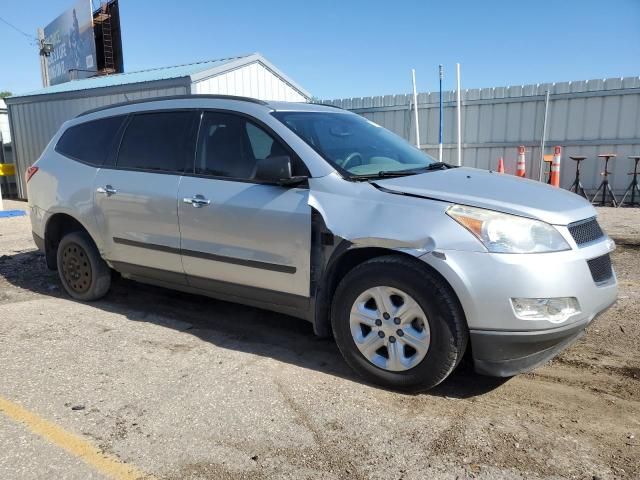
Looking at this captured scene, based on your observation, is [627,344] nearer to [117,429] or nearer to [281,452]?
[281,452]

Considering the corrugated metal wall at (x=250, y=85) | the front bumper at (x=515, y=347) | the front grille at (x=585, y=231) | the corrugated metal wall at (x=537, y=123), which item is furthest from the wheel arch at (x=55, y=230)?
the corrugated metal wall at (x=537, y=123)

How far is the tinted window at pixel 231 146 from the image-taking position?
398 centimetres

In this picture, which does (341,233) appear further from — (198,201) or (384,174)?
(198,201)

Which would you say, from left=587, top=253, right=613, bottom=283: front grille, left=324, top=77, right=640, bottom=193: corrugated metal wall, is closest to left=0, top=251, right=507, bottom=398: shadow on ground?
left=587, top=253, right=613, bottom=283: front grille

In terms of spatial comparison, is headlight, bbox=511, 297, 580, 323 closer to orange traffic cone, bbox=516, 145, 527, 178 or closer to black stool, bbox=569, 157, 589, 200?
orange traffic cone, bbox=516, 145, 527, 178

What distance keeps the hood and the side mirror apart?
0.57 m

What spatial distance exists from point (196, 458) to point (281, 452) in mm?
423

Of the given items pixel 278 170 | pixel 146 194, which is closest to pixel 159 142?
pixel 146 194

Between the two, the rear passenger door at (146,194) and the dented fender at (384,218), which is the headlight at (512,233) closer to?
the dented fender at (384,218)

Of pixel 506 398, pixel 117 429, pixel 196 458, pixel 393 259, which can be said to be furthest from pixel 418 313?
pixel 117 429

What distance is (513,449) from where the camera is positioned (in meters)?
2.73

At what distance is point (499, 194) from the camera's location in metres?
3.32

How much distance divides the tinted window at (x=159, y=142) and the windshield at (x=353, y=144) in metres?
0.85

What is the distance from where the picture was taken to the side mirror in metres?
3.62
